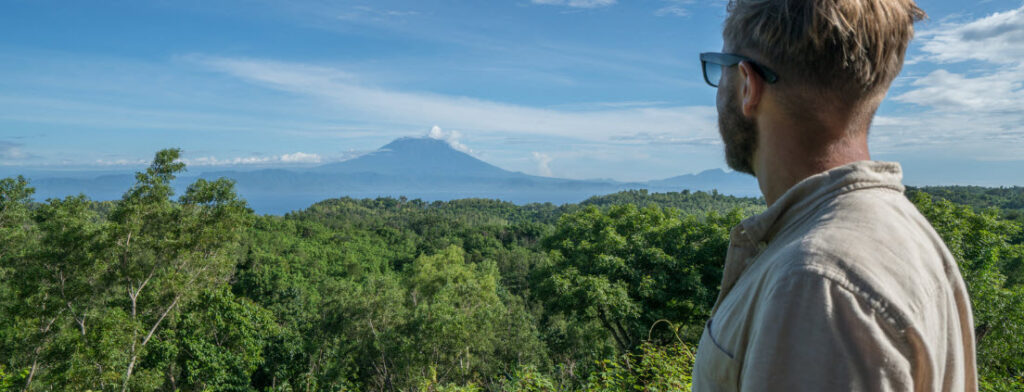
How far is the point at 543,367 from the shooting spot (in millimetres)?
16781

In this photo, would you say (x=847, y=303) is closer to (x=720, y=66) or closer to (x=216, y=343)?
(x=720, y=66)

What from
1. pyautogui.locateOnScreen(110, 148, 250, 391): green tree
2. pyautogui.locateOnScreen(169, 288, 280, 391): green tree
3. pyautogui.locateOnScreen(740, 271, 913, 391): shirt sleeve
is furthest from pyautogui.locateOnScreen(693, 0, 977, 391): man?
pyautogui.locateOnScreen(169, 288, 280, 391): green tree

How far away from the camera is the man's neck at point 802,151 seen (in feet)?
2.78

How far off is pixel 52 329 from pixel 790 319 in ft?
60.5

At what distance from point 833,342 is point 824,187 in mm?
277

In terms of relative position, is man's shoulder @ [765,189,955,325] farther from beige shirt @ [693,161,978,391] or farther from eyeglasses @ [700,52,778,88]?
eyeglasses @ [700,52,778,88]

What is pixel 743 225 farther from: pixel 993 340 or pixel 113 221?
pixel 113 221

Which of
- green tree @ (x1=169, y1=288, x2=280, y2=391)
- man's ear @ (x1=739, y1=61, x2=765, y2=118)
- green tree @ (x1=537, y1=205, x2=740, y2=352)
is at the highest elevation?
man's ear @ (x1=739, y1=61, x2=765, y2=118)

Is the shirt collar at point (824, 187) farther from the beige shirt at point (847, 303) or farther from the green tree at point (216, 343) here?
the green tree at point (216, 343)

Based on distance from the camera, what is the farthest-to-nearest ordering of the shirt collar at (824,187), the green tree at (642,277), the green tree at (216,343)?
the green tree at (216,343) → the green tree at (642,277) → the shirt collar at (824,187)

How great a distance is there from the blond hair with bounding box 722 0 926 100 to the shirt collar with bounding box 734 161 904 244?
0.14m

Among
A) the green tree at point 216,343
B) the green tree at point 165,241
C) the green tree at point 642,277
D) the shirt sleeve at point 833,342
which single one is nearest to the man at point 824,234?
the shirt sleeve at point 833,342

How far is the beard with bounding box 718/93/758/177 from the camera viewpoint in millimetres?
954

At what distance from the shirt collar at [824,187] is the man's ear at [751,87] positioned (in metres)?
0.17
